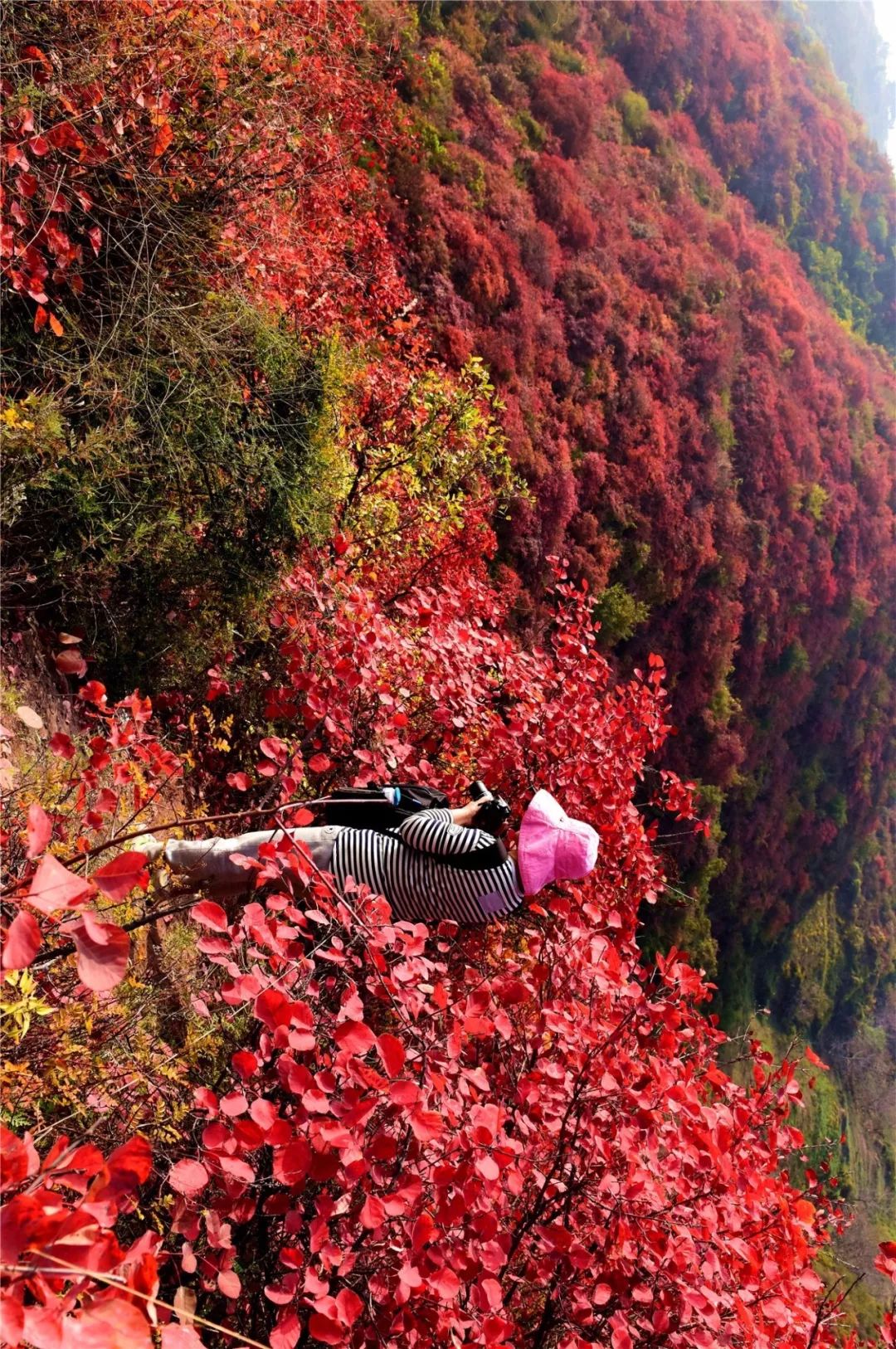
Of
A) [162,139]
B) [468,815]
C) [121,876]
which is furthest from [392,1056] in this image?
[162,139]

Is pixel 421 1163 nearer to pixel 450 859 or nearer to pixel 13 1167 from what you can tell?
pixel 450 859

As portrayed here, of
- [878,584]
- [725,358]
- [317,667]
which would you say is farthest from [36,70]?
[878,584]

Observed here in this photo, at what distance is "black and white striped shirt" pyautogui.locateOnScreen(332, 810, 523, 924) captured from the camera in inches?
121

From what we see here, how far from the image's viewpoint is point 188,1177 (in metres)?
1.77

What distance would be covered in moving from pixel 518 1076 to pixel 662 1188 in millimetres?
679

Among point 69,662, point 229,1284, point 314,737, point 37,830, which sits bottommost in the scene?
point 314,737

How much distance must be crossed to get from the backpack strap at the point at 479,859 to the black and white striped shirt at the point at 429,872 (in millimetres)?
11

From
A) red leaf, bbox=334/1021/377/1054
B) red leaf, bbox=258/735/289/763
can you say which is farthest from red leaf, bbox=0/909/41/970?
red leaf, bbox=258/735/289/763

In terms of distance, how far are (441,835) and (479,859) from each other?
0.18m

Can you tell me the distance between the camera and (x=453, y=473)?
6.88m

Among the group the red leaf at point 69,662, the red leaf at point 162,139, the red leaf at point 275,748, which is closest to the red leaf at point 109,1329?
the red leaf at point 275,748

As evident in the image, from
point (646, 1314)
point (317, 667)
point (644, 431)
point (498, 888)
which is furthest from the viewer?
point (644, 431)

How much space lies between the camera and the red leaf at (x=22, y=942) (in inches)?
39.1

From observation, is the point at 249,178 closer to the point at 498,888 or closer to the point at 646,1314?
the point at 498,888
